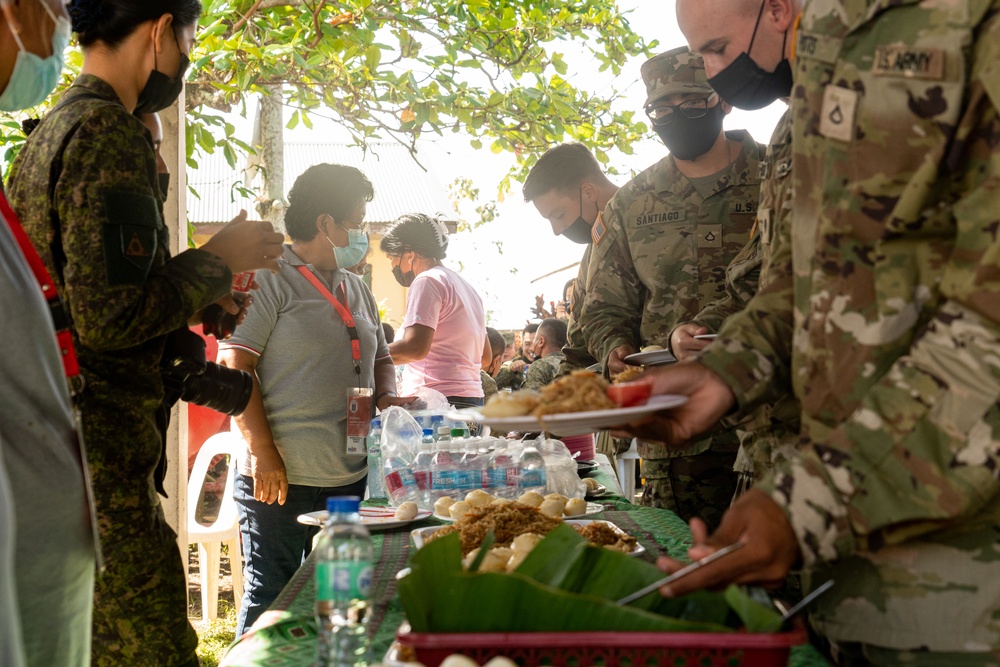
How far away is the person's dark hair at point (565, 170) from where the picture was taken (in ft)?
15.4

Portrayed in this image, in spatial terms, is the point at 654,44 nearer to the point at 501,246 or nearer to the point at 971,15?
the point at 501,246

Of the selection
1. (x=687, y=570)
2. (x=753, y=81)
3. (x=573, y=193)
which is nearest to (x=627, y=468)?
(x=573, y=193)

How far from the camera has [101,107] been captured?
7.13ft

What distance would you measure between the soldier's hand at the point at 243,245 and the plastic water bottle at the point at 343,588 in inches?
49.4

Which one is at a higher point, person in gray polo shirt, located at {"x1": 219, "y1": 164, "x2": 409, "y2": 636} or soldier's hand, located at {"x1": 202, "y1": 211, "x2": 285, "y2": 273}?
soldier's hand, located at {"x1": 202, "y1": 211, "x2": 285, "y2": 273}

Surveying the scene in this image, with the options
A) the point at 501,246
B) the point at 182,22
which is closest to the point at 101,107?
the point at 182,22

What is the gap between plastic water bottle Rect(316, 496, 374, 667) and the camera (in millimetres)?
1376

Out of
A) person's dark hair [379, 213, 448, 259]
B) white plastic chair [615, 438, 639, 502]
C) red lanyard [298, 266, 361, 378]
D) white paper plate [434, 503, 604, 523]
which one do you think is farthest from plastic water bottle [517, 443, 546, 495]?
white plastic chair [615, 438, 639, 502]

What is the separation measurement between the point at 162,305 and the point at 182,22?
92 cm

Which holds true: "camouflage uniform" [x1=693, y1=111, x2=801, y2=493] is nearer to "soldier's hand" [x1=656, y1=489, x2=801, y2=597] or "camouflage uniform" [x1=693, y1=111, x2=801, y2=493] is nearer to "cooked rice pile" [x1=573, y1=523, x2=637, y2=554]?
"cooked rice pile" [x1=573, y1=523, x2=637, y2=554]

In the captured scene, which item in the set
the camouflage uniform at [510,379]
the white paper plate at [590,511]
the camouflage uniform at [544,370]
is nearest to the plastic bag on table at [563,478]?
the white paper plate at [590,511]

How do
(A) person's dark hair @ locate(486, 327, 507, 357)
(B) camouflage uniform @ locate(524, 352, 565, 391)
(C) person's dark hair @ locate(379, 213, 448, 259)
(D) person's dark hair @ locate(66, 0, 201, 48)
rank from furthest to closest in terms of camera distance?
(A) person's dark hair @ locate(486, 327, 507, 357) < (B) camouflage uniform @ locate(524, 352, 565, 391) < (C) person's dark hair @ locate(379, 213, 448, 259) < (D) person's dark hair @ locate(66, 0, 201, 48)

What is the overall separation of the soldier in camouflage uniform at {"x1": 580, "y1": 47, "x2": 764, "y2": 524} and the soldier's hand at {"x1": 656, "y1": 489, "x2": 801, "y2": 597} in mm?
2162

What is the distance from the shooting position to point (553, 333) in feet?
27.8
